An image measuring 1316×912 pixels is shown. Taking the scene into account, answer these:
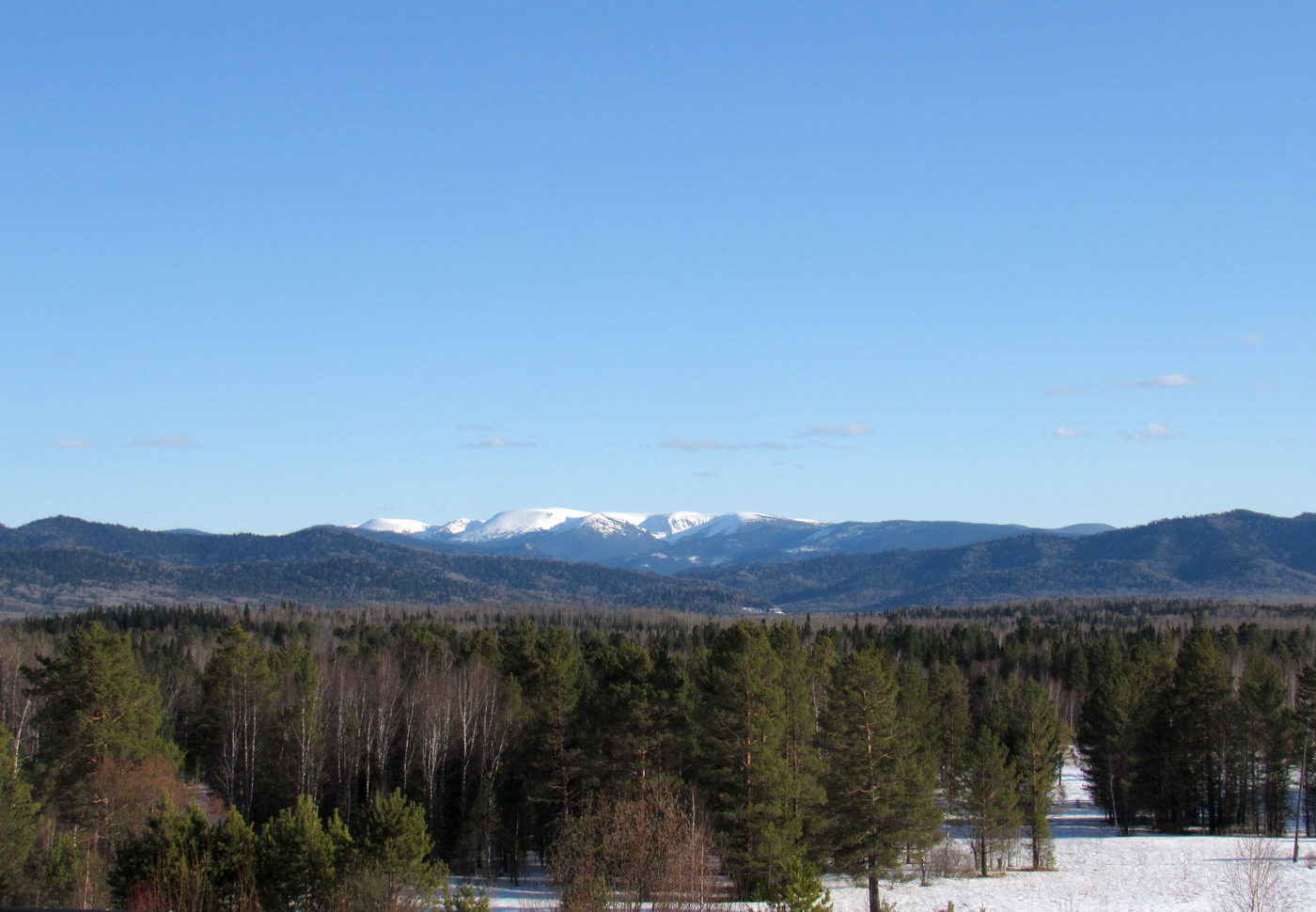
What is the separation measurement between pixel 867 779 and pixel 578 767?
527 inches

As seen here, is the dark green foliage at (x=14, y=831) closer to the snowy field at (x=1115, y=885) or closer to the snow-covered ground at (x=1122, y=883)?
the snowy field at (x=1115, y=885)

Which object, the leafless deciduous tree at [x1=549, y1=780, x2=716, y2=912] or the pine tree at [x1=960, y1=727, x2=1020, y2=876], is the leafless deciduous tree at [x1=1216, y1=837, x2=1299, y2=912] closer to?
the pine tree at [x1=960, y1=727, x2=1020, y2=876]

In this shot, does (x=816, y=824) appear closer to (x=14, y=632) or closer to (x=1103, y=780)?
(x=1103, y=780)

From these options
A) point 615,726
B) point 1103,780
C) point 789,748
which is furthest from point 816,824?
point 1103,780

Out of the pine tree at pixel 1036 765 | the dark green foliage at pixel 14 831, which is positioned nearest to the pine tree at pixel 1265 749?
the pine tree at pixel 1036 765

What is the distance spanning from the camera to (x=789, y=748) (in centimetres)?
4684

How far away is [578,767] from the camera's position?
167 ft

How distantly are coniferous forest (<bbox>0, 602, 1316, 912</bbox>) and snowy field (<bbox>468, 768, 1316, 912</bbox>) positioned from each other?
7.49 ft

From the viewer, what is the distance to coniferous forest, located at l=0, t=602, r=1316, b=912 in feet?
107

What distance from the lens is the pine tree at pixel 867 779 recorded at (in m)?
43.3

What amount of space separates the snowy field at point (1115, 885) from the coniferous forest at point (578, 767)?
228 cm

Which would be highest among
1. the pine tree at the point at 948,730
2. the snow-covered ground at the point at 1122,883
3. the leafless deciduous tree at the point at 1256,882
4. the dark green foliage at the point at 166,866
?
the dark green foliage at the point at 166,866

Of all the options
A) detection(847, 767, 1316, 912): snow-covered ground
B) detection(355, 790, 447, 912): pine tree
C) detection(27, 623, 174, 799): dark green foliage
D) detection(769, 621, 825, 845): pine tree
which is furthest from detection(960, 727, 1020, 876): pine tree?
detection(27, 623, 174, 799): dark green foliage

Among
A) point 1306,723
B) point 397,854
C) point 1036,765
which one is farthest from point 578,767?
point 1306,723
